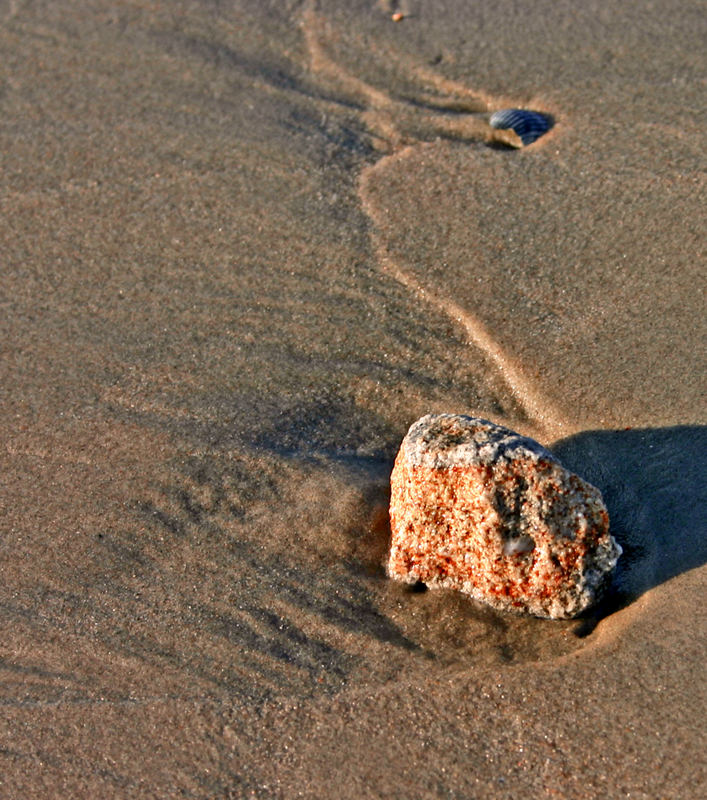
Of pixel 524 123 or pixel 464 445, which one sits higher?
pixel 524 123

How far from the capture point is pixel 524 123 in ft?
13.4

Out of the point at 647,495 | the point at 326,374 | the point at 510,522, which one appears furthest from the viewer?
the point at 326,374

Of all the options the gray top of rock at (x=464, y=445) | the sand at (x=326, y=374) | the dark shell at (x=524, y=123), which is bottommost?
the sand at (x=326, y=374)

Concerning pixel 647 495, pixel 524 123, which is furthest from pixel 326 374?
pixel 524 123

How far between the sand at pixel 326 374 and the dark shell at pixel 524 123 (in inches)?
2.5

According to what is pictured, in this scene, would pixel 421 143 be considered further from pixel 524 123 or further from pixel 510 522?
pixel 510 522

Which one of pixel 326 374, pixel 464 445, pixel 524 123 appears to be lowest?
pixel 326 374

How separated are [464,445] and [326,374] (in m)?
0.91

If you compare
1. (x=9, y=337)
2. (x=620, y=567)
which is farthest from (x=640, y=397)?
(x=9, y=337)

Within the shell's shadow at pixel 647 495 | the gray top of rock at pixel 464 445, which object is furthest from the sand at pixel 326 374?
the gray top of rock at pixel 464 445

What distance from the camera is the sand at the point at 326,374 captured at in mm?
2402

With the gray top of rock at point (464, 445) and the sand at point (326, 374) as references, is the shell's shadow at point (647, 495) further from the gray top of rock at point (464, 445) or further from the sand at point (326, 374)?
the gray top of rock at point (464, 445)

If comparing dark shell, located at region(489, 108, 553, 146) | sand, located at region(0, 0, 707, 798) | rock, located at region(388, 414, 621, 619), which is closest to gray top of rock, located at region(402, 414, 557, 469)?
rock, located at region(388, 414, 621, 619)

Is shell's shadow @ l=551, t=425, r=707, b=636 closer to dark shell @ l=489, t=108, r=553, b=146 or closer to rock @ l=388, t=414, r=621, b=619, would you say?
rock @ l=388, t=414, r=621, b=619
